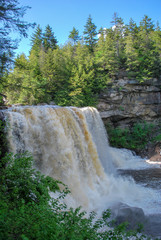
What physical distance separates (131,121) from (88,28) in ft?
64.4

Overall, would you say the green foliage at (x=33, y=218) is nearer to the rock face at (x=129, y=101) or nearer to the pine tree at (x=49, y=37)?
the rock face at (x=129, y=101)

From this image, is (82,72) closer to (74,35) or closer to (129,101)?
(129,101)

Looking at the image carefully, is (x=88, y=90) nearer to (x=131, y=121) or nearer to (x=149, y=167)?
(x=131, y=121)

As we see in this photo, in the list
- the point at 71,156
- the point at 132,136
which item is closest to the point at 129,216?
the point at 71,156

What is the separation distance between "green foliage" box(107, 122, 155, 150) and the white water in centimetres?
689

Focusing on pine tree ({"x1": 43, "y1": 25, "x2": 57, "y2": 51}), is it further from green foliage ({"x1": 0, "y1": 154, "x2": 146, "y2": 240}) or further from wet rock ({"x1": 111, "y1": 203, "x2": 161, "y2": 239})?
green foliage ({"x1": 0, "y1": 154, "x2": 146, "y2": 240})

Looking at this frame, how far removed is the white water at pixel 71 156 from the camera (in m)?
7.79

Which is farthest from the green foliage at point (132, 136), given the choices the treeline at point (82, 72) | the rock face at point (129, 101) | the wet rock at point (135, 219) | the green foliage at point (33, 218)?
the green foliage at point (33, 218)

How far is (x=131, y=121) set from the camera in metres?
19.8

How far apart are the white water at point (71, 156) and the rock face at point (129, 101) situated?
310 inches

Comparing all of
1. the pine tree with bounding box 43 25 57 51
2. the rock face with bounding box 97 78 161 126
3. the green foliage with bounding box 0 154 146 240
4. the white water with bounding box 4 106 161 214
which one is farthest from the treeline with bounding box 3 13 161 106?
the green foliage with bounding box 0 154 146 240

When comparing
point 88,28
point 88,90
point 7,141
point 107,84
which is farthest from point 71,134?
point 88,28

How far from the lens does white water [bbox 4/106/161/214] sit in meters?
7.79

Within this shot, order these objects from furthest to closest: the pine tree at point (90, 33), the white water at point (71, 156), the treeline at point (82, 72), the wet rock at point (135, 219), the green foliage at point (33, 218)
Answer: the pine tree at point (90, 33), the treeline at point (82, 72), the white water at point (71, 156), the wet rock at point (135, 219), the green foliage at point (33, 218)
